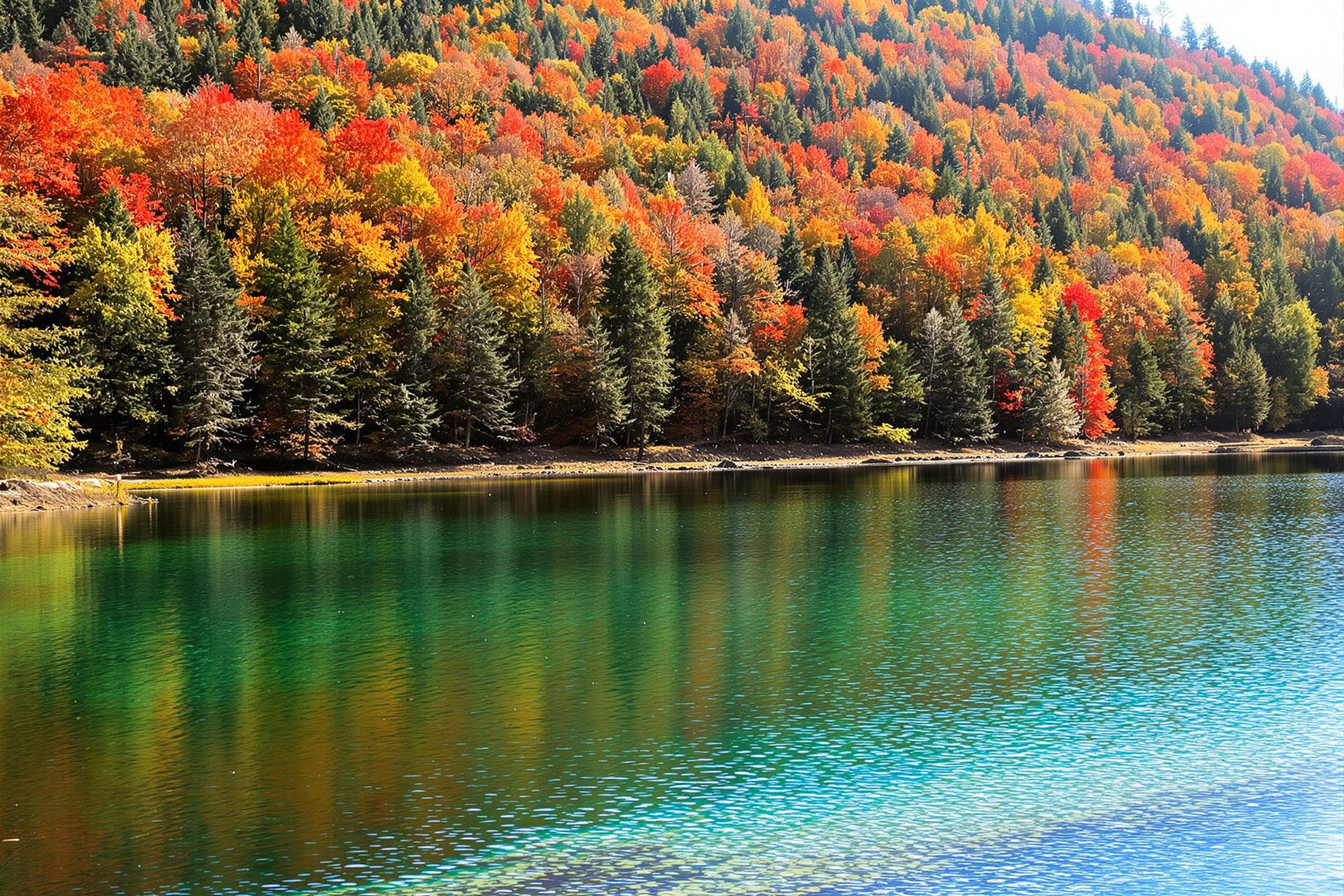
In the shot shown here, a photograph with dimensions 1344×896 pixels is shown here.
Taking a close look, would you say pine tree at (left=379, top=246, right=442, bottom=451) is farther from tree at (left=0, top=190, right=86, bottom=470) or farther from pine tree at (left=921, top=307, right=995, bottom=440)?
pine tree at (left=921, top=307, right=995, bottom=440)

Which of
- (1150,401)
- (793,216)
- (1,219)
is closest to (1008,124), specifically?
(793,216)

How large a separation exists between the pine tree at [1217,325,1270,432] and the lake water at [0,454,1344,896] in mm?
87106

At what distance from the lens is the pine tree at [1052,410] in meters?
94.8

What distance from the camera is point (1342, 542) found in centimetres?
3334

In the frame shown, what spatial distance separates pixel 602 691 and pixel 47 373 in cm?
4204

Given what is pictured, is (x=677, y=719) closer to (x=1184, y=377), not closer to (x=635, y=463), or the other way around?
(x=635, y=463)

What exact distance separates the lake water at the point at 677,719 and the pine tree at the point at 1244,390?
286ft

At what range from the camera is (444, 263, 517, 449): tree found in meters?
72.8

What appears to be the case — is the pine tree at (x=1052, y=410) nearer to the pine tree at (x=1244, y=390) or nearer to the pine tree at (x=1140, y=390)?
the pine tree at (x=1140, y=390)

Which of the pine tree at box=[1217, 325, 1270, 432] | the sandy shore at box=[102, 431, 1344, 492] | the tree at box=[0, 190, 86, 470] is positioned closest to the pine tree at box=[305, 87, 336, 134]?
Answer: the sandy shore at box=[102, 431, 1344, 492]

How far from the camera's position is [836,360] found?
87562mm

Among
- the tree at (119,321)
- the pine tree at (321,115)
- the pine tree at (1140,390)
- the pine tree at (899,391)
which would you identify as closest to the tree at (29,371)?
the tree at (119,321)

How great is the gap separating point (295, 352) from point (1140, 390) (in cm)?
7671

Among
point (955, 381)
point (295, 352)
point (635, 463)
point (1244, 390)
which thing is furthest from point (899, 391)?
point (295, 352)
